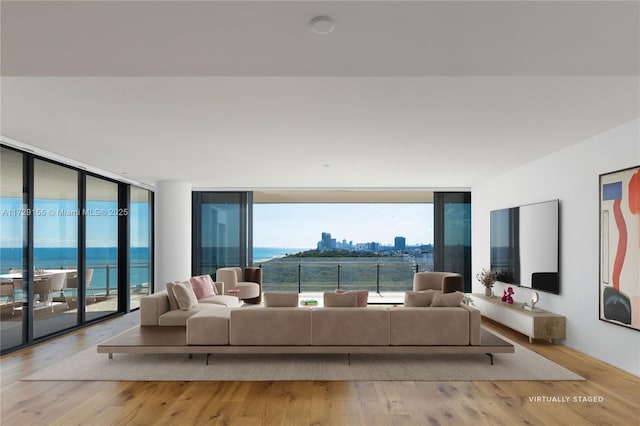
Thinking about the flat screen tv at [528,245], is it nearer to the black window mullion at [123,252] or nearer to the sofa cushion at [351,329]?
the sofa cushion at [351,329]

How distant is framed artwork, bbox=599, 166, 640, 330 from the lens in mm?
4391

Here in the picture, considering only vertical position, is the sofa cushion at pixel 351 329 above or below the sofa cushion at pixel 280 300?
below

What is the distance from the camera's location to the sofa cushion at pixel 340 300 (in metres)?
5.02

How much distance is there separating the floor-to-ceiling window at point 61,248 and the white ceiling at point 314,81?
568mm

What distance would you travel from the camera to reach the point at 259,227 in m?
17.4

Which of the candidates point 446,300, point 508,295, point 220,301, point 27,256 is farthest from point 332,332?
point 27,256

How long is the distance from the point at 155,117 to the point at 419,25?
3.01m

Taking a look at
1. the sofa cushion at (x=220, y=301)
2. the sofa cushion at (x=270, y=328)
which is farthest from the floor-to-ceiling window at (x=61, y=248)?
the sofa cushion at (x=270, y=328)

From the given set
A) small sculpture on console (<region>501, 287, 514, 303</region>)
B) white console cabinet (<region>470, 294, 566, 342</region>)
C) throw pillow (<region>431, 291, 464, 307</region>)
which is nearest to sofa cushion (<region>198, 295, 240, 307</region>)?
throw pillow (<region>431, 291, 464, 307</region>)

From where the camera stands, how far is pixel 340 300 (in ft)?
16.5

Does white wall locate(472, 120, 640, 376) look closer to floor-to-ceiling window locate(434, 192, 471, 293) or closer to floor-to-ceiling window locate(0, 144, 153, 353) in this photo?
floor-to-ceiling window locate(434, 192, 471, 293)

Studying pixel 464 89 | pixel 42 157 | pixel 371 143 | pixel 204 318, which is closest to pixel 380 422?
pixel 204 318

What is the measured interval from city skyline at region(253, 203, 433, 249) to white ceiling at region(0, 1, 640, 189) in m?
10.4

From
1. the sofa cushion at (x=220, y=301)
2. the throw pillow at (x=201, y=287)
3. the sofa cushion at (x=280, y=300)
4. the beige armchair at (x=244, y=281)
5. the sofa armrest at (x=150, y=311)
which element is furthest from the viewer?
the beige armchair at (x=244, y=281)
